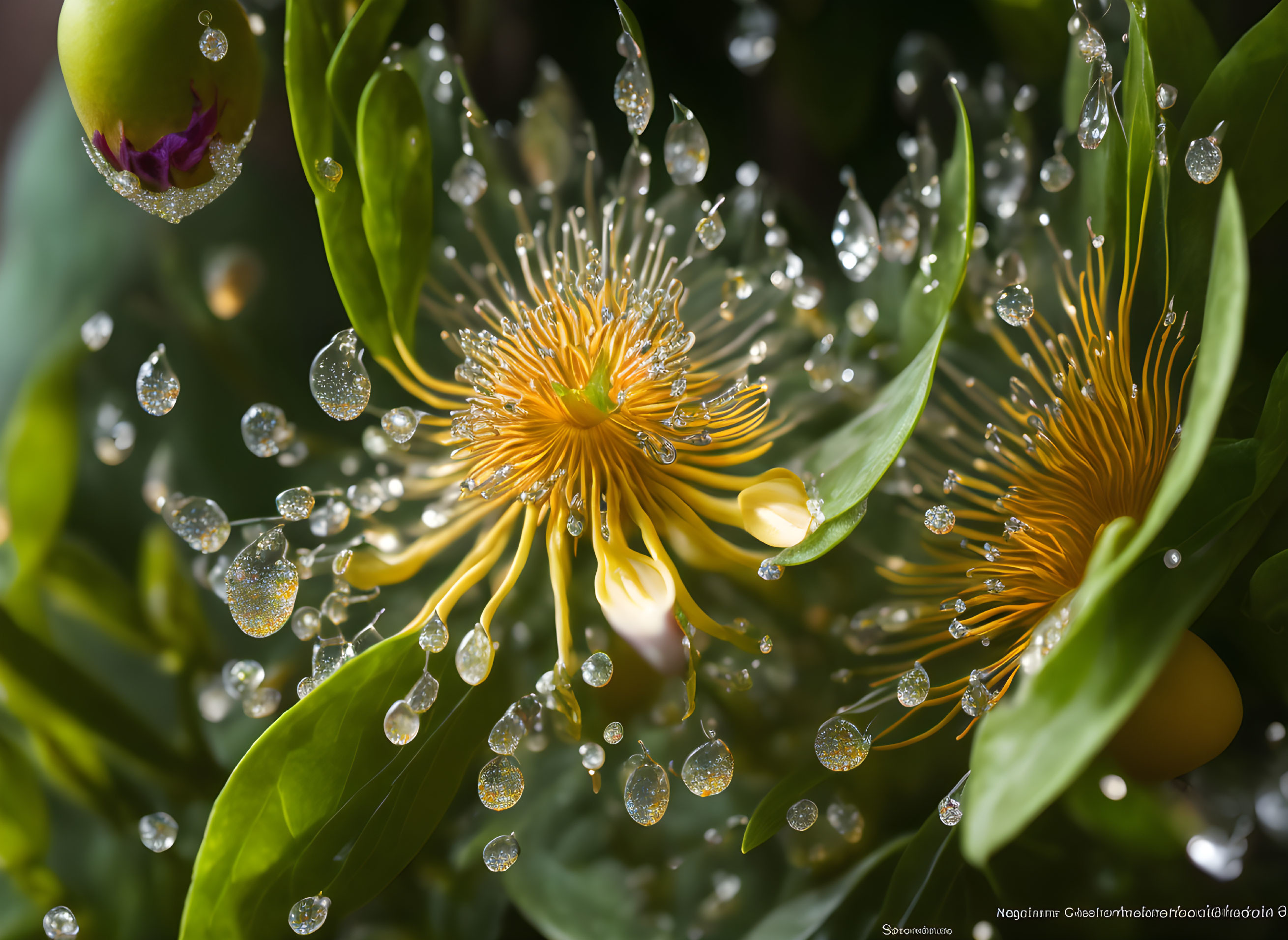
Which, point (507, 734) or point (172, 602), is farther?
point (172, 602)

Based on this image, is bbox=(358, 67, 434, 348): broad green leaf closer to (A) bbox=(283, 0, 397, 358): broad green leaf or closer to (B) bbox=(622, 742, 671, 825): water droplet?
(A) bbox=(283, 0, 397, 358): broad green leaf

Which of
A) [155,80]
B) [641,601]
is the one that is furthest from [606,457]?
[155,80]

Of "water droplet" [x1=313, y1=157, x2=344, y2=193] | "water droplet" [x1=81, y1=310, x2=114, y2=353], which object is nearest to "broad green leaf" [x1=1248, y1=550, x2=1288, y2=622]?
"water droplet" [x1=313, y1=157, x2=344, y2=193]

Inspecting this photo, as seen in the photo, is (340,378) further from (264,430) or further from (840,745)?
(840,745)

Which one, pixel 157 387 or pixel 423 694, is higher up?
pixel 157 387

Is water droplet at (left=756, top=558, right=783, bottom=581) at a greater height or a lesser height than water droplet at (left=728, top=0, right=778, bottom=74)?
lesser
